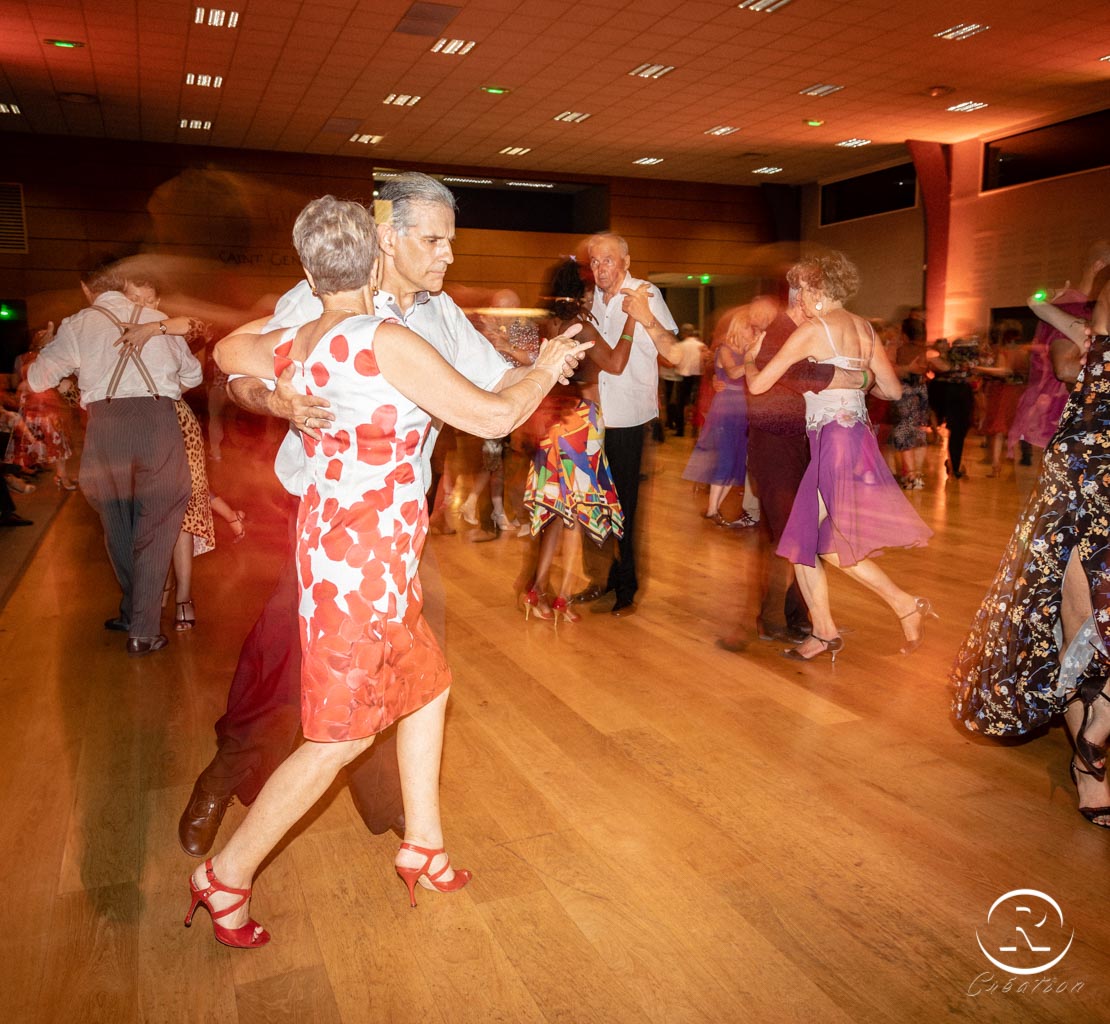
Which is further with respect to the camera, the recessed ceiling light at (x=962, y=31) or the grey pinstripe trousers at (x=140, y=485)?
the recessed ceiling light at (x=962, y=31)

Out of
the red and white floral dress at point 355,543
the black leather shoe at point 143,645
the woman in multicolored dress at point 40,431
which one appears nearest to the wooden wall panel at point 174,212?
the woman in multicolored dress at point 40,431

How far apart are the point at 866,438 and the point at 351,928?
246cm

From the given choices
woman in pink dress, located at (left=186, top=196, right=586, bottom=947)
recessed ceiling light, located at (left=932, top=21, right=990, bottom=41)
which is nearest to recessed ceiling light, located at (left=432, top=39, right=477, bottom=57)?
recessed ceiling light, located at (left=932, top=21, right=990, bottom=41)

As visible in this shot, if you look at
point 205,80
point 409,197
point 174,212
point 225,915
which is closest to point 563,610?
point 225,915

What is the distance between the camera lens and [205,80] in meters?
10.1

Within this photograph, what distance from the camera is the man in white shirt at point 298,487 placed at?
6.13ft

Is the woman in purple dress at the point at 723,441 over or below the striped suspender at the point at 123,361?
below

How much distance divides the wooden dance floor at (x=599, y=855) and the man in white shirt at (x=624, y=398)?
0.51 meters

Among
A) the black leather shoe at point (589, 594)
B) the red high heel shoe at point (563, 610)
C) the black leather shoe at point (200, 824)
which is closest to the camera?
the black leather shoe at point (200, 824)

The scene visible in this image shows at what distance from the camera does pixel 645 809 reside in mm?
2467

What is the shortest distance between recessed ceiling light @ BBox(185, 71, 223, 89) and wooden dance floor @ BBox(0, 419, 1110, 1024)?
7.99 metres

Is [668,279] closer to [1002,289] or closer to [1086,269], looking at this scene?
[1002,289]

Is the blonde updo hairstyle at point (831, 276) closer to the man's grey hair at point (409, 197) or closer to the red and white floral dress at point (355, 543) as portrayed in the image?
the man's grey hair at point (409, 197)

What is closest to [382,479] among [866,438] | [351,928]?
[351,928]
